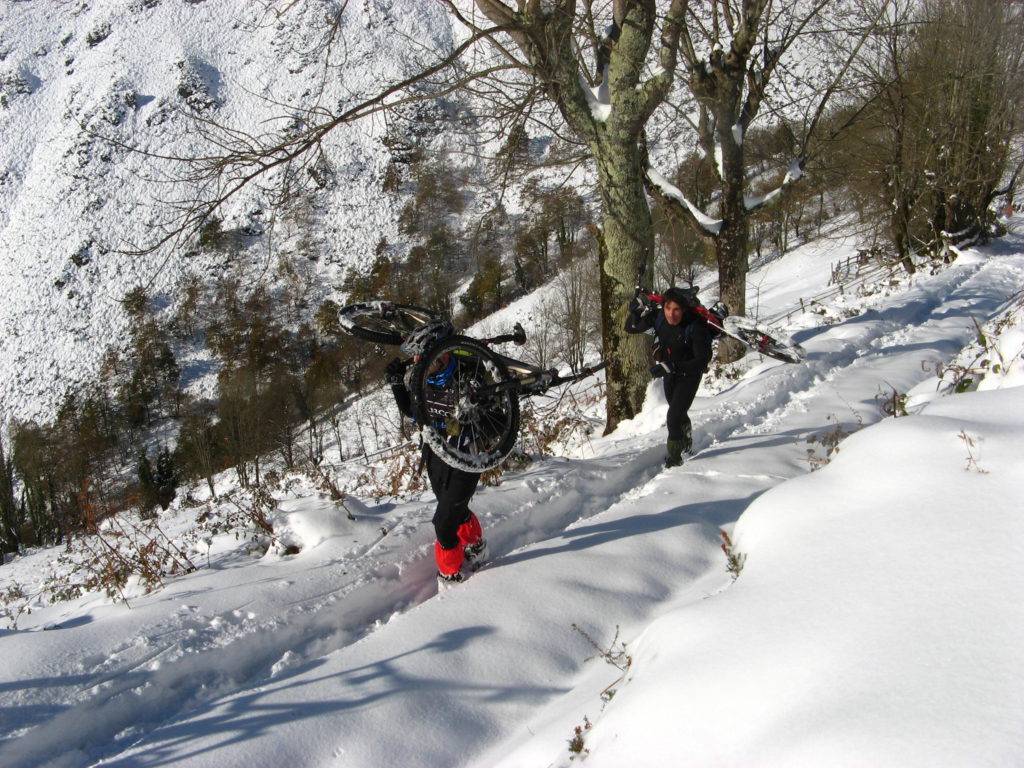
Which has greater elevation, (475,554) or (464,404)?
(464,404)

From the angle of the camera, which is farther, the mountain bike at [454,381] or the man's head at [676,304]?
the man's head at [676,304]

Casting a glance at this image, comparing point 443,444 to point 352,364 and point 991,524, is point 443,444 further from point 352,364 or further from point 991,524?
point 352,364

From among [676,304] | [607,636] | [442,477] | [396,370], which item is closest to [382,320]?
[396,370]

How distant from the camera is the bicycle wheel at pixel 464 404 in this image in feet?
12.3

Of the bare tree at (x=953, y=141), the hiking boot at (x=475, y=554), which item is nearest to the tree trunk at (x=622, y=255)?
the hiking boot at (x=475, y=554)

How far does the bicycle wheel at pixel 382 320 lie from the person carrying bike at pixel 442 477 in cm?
17

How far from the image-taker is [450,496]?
12.7 ft

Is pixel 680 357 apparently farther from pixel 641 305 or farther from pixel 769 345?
pixel 769 345

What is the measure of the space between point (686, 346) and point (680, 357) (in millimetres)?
126

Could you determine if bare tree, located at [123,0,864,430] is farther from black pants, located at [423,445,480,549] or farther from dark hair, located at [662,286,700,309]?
black pants, located at [423,445,480,549]

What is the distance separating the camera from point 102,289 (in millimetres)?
81062

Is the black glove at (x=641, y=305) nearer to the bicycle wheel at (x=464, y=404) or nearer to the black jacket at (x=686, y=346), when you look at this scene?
the black jacket at (x=686, y=346)

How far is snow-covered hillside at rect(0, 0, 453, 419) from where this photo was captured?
76.4 metres

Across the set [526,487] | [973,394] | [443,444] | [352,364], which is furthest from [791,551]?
[352,364]
